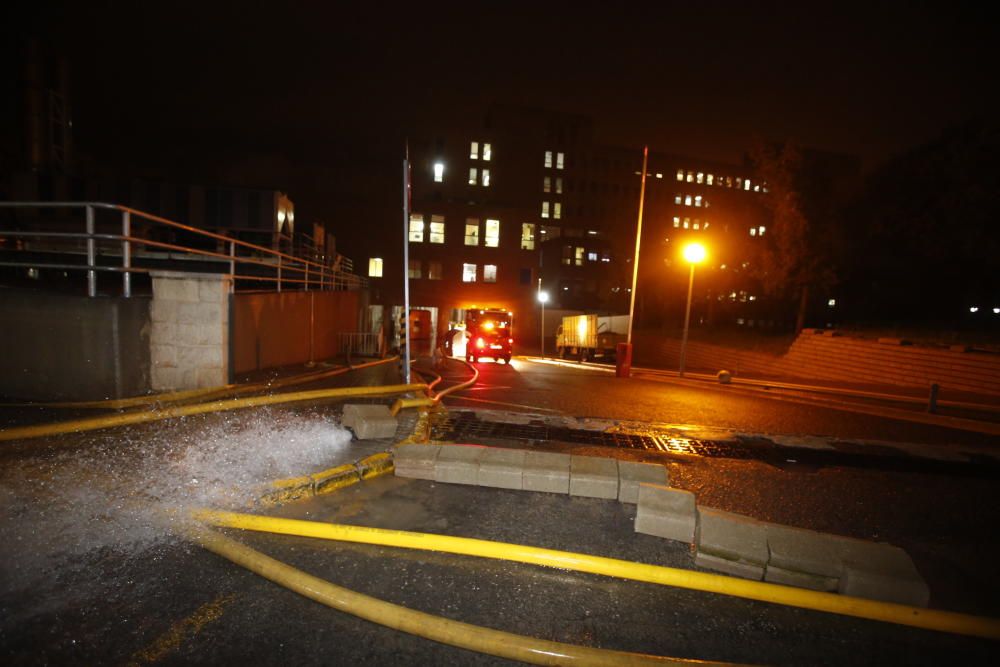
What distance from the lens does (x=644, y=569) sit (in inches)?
125

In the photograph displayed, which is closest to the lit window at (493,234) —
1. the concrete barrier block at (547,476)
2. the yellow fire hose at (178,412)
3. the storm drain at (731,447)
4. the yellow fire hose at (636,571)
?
the yellow fire hose at (178,412)

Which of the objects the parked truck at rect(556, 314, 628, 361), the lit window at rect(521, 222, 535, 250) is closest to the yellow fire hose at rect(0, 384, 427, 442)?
the parked truck at rect(556, 314, 628, 361)

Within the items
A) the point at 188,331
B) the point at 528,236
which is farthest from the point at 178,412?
the point at 528,236

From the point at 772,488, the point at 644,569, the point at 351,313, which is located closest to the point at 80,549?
the point at 644,569

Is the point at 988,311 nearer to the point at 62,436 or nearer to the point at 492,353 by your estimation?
the point at 492,353

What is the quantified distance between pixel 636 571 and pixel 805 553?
1.20 metres

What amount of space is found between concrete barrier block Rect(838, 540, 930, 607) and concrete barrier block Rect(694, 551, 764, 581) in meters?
0.51

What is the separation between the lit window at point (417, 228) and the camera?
43.0 meters

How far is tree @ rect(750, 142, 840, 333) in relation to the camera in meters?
22.5

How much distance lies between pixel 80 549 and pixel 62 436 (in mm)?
2547

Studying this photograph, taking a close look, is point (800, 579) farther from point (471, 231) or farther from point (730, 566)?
point (471, 231)

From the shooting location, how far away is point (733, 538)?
3.40 meters

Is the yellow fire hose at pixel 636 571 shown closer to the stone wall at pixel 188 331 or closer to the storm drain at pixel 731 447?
Answer: the storm drain at pixel 731 447

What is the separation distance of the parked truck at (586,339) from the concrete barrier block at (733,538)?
76.1ft
